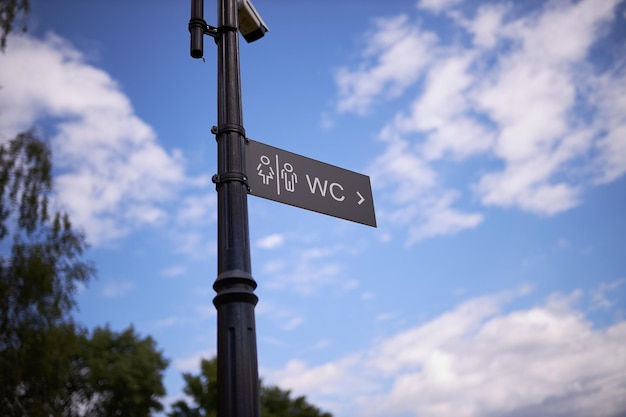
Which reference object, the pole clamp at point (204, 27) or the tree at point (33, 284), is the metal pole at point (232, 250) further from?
the tree at point (33, 284)

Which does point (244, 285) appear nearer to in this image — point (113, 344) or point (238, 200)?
point (238, 200)

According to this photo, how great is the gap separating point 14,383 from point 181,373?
21545mm

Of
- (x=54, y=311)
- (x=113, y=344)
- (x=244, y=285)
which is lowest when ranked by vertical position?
(x=244, y=285)

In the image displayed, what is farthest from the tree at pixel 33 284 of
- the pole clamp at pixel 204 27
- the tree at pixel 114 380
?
the tree at pixel 114 380

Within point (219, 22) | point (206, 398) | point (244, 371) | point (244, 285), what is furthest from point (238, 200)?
point (206, 398)

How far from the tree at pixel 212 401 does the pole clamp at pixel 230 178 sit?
27784 mm

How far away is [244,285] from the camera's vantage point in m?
2.87

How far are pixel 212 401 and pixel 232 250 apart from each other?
29.8 m

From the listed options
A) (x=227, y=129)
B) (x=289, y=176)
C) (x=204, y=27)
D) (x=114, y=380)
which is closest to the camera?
(x=227, y=129)

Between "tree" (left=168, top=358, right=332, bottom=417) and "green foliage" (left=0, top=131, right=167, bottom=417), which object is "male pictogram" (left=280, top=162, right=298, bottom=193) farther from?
"tree" (left=168, top=358, right=332, bottom=417)

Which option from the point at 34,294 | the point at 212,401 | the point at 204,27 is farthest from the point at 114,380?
the point at 204,27

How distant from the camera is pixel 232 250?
9.81 feet

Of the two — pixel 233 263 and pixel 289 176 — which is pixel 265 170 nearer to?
pixel 289 176

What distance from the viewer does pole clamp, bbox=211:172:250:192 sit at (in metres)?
3.23
